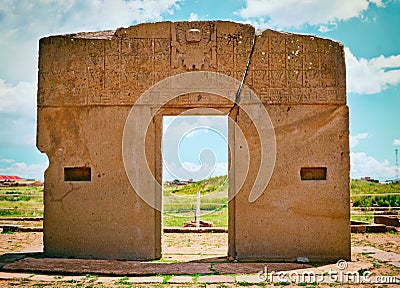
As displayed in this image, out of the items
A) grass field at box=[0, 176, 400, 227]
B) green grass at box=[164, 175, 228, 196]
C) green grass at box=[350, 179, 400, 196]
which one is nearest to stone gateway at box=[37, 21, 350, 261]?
grass field at box=[0, 176, 400, 227]

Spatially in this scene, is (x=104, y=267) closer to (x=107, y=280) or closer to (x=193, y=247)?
(x=107, y=280)

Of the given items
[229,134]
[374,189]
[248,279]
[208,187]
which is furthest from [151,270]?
[374,189]

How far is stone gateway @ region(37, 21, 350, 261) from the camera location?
647 centimetres

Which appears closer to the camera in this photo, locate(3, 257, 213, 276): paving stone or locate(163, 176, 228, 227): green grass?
locate(3, 257, 213, 276): paving stone

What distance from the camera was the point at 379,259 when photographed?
6.36 m

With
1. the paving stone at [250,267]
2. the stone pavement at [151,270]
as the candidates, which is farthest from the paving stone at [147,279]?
the paving stone at [250,267]

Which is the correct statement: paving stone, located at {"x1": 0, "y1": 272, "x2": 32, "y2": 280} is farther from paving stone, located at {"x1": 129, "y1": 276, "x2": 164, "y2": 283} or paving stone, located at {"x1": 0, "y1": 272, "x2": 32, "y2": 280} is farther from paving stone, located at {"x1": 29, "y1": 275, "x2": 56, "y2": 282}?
paving stone, located at {"x1": 129, "y1": 276, "x2": 164, "y2": 283}

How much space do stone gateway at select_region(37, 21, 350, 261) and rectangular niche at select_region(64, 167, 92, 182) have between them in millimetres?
57

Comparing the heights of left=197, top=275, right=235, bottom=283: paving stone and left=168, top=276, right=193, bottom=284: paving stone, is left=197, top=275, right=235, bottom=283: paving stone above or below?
above

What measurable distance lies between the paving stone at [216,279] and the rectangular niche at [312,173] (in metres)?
2.13

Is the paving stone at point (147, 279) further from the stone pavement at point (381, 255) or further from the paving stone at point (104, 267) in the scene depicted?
the stone pavement at point (381, 255)

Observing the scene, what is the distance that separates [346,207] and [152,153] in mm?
2968

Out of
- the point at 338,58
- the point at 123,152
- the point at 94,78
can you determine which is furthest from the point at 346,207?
the point at 94,78

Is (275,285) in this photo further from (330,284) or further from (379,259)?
(379,259)
